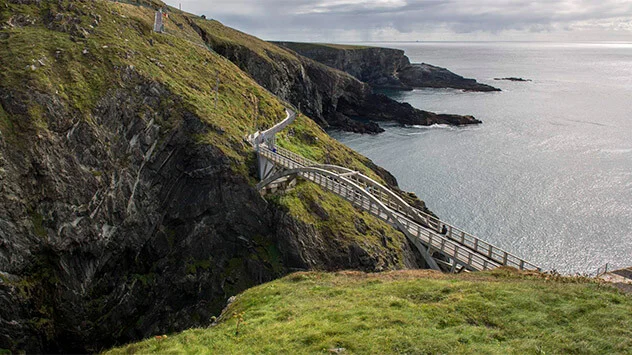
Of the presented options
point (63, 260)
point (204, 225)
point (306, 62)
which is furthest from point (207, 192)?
point (306, 62)

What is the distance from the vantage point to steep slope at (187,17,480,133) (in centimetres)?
10088

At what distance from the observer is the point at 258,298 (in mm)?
25109

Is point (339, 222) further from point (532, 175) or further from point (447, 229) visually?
point (532, 175)

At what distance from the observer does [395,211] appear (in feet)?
129

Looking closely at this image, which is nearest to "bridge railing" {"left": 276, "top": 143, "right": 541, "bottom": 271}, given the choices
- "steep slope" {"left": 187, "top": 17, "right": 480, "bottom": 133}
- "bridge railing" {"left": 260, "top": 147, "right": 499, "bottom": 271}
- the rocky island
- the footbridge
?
the footbridge

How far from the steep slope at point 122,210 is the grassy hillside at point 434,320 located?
694 inches

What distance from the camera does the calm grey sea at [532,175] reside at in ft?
197

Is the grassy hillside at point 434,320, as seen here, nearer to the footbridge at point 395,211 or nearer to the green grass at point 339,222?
the footbridge at point 395,211

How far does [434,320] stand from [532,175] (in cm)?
7324

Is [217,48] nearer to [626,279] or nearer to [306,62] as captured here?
[306,62]

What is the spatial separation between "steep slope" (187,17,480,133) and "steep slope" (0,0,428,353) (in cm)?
5054

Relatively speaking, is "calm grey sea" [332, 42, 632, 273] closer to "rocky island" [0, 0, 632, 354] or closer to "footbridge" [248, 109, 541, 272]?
"footbridge" [248, 109, 541, 272]

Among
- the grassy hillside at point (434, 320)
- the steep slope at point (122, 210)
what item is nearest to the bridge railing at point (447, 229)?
the steep slope at point (122, 210)

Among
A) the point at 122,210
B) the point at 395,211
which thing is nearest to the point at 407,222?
the point at 395,211
